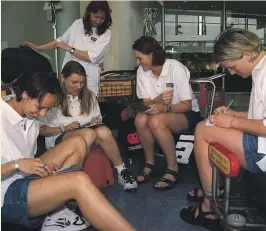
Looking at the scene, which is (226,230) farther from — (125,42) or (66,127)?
(125,42)

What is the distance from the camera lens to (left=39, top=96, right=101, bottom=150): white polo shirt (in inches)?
96.7

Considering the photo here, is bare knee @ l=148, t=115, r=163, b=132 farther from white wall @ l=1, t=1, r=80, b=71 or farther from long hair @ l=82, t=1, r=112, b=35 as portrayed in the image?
white wall @ l=1, t=1, r=80, b=71

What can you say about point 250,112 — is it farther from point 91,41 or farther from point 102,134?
point 91,41

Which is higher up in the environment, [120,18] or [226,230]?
[120,18]

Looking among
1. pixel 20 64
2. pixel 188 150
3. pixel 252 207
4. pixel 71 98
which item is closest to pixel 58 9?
pixel 20 64

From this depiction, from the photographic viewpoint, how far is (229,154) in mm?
1503

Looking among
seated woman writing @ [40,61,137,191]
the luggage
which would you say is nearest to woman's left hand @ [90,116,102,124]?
seated woman writing @ [40,61,137,191]

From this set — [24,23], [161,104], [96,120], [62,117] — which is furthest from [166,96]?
[24,23]

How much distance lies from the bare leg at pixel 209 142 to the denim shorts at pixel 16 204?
0.92 meters

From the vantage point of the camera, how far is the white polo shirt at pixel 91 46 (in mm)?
2885

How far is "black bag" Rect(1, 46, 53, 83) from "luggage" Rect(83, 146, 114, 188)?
0.91 metres

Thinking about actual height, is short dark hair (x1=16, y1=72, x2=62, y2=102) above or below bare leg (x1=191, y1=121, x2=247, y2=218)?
above

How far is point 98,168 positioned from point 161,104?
26.6 inches

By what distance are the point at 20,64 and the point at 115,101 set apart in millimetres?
919
